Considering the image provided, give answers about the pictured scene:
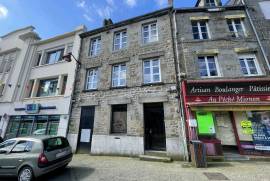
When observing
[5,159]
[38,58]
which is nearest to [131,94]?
[5,159]

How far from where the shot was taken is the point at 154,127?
8.56 meters

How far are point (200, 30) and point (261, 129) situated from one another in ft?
22.3

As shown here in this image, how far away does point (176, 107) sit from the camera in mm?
7984

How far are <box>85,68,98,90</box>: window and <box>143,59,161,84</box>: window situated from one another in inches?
155

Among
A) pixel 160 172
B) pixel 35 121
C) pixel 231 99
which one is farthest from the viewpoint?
pixel 35 121

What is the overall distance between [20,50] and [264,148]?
21342mm

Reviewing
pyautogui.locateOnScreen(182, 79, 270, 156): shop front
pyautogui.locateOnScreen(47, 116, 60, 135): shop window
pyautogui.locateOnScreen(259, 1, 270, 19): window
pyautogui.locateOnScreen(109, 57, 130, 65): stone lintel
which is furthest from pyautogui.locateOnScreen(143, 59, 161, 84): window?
pyautogui.locateOnScreen(259, 1, 270, 19): window

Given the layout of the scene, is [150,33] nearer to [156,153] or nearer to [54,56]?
[156,153]

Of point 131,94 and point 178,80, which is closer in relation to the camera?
point 178,80

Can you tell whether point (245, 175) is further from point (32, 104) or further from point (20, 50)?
point (20, 50)

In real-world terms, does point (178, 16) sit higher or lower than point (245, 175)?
higher

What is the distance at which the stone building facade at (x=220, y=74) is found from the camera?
736cm

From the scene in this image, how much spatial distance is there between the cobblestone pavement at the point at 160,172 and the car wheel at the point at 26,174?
53cm

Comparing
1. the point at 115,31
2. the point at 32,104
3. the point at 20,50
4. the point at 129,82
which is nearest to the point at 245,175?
the point at 129,82
